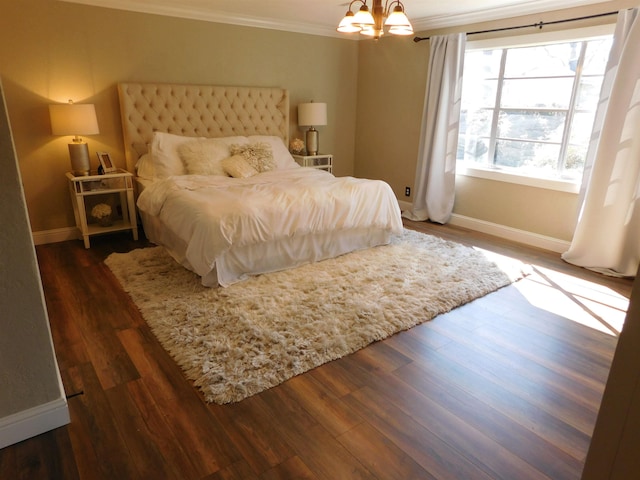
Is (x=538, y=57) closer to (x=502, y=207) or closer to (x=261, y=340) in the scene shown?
(x=502, y=207)

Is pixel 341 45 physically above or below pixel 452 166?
above

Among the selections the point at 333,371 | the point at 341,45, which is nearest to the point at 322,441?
the point at 333,371

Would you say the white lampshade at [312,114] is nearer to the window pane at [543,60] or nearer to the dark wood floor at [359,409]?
the window pane at [543,60]

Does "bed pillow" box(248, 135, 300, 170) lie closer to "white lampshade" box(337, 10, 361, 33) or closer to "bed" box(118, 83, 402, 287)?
"bed" box(118, 83, 402, 287)

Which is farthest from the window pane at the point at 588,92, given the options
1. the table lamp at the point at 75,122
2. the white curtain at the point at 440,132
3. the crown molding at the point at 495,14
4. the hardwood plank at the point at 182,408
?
the table lamp at the point at 75,122

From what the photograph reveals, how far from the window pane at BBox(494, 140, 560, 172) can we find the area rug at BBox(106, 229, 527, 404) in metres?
1.13

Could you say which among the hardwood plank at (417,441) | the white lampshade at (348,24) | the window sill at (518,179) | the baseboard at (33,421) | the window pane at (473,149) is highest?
the white lampshade at (348,24)

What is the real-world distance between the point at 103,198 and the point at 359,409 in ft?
11.7

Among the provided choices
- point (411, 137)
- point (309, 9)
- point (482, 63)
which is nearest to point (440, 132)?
point (411, 137)

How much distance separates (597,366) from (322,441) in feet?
5.32

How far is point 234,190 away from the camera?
3.44 m

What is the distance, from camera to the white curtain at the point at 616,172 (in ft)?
10.9

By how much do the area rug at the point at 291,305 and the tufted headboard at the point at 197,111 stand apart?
4.53 ft

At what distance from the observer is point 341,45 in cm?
549
